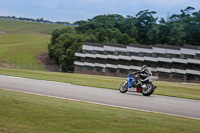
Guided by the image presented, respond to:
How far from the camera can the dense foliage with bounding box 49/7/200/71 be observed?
102 meters

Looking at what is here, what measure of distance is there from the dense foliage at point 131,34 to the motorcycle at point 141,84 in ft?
253

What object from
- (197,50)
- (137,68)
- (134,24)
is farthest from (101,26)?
(197,50)

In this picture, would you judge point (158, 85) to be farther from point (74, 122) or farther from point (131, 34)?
point (131, 34)

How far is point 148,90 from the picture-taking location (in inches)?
744

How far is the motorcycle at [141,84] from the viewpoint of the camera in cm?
1886

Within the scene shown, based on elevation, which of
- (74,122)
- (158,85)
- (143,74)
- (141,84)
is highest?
(143,74)

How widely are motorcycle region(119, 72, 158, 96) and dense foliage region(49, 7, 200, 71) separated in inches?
3032

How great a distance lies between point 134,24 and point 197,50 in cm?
5288

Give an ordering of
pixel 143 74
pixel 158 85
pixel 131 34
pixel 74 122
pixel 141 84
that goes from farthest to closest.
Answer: pixel 131 34 → pixel 158 85 → pixel 143 74 → pixel 141 84 → pixel 74 122

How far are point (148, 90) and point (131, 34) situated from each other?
104523 millimetres

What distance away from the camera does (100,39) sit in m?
114

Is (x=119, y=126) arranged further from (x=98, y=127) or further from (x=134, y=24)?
(x=134, y=24)

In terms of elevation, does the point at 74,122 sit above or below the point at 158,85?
above

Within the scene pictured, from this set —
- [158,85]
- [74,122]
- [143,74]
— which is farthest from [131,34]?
[74,122]
